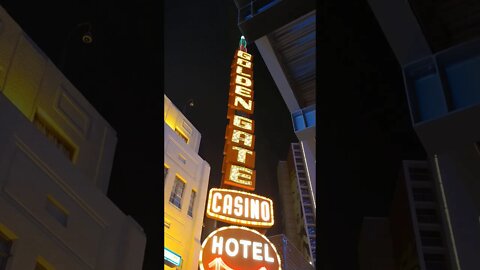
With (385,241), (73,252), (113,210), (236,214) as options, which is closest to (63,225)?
(73,252)

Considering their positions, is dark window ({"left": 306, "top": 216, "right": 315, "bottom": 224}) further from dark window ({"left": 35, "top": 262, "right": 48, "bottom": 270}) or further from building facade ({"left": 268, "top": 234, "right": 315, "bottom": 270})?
dark window ({"left": 35, "top": 262, "right": 48, "bottom": 270})

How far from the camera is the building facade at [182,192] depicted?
76.4ft

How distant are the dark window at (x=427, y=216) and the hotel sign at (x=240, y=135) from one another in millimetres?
17778

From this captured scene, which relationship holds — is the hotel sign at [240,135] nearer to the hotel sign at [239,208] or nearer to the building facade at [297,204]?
the hotel sign at [239,208]

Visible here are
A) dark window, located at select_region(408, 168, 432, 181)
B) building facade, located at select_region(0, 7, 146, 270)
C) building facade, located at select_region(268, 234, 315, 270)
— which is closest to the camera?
dark window, located at select_region(408, 168, 432, 181)

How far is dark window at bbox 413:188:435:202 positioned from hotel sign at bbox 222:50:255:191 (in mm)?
17558

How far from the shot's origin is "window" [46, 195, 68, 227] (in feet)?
30.9

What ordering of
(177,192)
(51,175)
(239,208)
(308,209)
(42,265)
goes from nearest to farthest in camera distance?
(42,265) < (51,175) < (239,208) < (177,192) < (308,209)

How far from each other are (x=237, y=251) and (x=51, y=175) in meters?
11.0

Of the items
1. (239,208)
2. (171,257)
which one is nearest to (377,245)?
(239,208)

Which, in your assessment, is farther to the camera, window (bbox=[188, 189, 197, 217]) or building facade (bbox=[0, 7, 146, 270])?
window (bbox=[188, 189, 197, 217])

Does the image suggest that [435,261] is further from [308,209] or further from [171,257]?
[308,209]

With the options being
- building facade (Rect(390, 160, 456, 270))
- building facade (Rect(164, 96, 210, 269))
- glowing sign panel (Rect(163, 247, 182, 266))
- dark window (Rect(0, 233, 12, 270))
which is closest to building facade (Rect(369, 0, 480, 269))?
building facade (Rect(390, 160, 456, 270))

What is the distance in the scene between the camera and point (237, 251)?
18.9m
